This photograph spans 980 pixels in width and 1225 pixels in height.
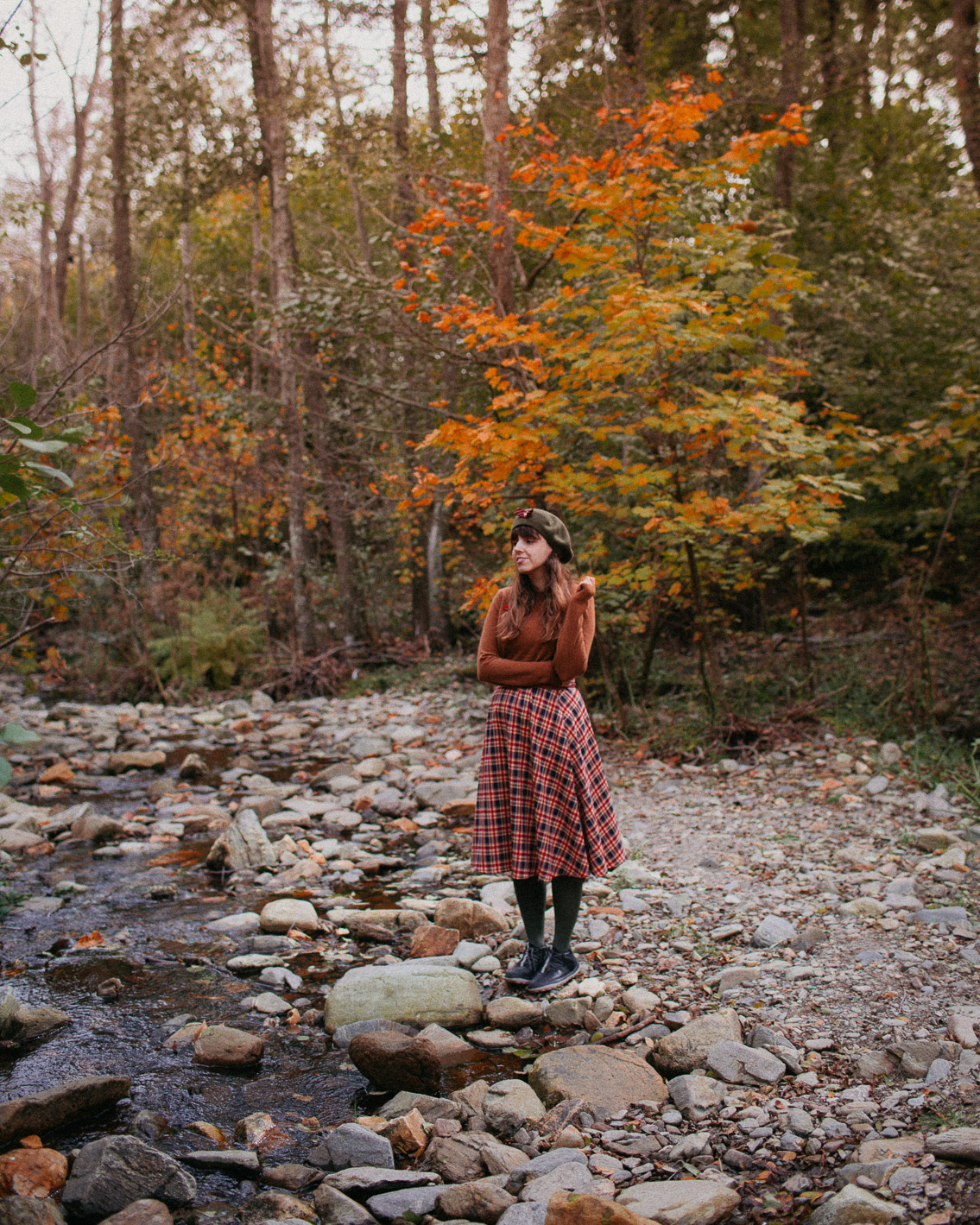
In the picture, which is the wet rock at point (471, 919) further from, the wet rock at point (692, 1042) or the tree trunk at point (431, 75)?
the tree trunk at point (431, 75)

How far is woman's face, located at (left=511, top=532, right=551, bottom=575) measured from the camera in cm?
365

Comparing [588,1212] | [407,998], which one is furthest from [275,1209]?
[407,998]

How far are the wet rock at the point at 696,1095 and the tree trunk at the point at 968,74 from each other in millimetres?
11778

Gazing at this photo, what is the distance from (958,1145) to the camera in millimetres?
2326

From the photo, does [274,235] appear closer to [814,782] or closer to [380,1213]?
[814,782]

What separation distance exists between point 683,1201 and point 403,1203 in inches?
30.5

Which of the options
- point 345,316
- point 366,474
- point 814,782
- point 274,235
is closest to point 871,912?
point 814,782

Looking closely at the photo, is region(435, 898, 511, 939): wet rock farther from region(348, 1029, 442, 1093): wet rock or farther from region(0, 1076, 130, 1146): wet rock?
region(0, 1076, 130, 1146): wet rock

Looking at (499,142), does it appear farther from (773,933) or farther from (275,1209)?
(275,1209)

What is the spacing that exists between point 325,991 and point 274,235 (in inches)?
415

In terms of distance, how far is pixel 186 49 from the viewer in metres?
14.4

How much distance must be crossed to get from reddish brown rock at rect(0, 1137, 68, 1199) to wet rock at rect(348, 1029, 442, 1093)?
996 mm

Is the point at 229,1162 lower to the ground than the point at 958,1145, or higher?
lower

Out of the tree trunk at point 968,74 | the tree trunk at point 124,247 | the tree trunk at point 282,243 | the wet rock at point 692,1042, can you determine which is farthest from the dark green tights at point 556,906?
the tree trunk at point 968,74
